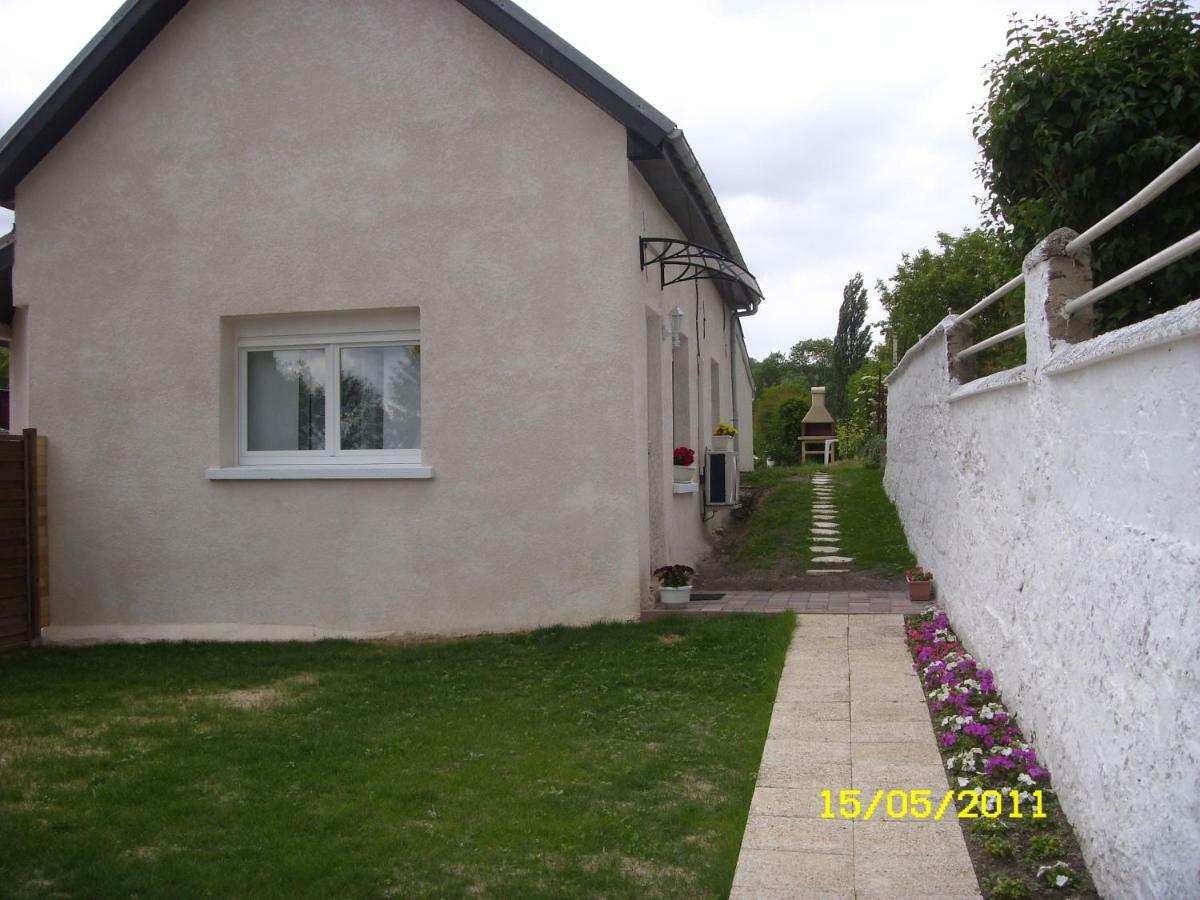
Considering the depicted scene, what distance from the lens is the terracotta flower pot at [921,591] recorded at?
348 inches

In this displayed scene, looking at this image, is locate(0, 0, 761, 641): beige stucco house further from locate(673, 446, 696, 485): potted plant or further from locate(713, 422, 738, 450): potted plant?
locate(713, 422, 738, 450): potted plant

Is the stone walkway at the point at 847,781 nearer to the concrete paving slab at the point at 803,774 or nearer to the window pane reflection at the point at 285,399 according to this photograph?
the concrete paving slab at the point at 803,774

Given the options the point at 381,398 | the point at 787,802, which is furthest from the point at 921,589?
the point at 381,398

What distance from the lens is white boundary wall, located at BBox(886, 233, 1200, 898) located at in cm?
291

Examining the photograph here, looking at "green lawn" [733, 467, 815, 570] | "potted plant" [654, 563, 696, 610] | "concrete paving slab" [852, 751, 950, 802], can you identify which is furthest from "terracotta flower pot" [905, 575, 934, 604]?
"concrete paving slab" [852, 751, 950, 802]

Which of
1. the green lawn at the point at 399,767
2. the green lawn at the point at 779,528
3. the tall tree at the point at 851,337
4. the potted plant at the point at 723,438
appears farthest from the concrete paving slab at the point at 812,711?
the tall tree at the point at 851,337

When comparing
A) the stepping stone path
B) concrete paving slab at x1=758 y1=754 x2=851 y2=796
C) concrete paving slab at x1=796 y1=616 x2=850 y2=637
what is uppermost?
the stepping stone path

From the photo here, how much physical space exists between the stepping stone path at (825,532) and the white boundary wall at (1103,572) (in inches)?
181

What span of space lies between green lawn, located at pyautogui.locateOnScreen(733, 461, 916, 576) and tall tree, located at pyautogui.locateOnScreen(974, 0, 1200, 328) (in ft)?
13.2

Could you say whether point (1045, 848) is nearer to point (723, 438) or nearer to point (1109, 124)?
point (1109, 124)

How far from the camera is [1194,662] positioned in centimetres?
281

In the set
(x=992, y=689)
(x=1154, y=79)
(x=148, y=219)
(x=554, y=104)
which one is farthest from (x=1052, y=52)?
(x=148, y=219)

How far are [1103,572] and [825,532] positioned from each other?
30.4ft

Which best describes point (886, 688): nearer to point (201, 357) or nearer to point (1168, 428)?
point (1168, 428)
